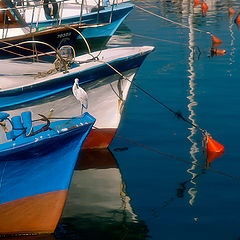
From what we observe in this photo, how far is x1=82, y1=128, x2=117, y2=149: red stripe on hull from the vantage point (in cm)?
1100

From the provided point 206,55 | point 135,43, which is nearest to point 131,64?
point 206,55

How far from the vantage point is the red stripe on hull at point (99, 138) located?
11000 millimetres

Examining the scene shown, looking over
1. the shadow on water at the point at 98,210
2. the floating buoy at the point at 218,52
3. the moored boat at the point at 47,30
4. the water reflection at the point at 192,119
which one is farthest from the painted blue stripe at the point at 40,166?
the floating buoy at the point at 218,52

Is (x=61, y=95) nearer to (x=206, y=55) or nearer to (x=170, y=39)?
(x=206, y=55)

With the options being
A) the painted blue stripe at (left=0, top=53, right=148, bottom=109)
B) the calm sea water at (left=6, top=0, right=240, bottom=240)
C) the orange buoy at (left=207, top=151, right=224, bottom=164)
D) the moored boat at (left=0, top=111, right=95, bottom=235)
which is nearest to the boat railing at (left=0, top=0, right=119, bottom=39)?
the calm sea water at (left=6, top=0, right=240, bottom=240)

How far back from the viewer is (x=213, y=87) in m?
15.9

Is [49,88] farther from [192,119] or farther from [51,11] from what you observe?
[51,11]

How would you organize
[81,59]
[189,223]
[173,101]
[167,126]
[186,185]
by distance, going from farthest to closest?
[173,101] → [167,126] → [81,59] → [186,185] → [189,223]

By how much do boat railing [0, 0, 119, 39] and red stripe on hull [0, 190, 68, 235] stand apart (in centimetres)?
763

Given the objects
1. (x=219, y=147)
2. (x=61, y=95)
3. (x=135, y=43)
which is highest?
(x=61, y=95)

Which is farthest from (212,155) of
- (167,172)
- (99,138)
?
(99,138)

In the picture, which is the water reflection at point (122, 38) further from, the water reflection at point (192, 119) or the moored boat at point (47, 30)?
the water reflection at point (192, 119)

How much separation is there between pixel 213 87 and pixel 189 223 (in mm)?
8421

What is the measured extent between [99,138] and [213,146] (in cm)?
221
